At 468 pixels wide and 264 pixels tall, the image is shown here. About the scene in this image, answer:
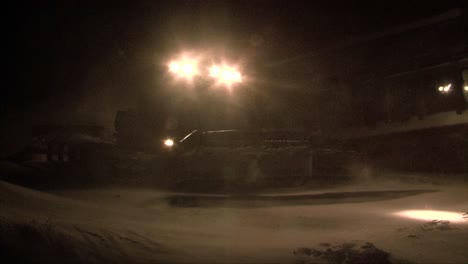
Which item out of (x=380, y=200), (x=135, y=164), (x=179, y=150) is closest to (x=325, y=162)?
(x=380, y=200)

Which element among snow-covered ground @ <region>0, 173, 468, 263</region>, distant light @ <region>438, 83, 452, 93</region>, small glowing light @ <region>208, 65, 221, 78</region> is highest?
small glowing light @ <region>208, 65, 221, 78</region>

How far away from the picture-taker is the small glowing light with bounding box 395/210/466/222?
758cm

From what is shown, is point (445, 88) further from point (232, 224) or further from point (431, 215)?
point (232, 224)

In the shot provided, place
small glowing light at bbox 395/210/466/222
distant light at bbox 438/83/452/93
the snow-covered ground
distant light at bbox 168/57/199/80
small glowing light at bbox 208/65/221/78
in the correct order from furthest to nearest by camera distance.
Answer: distant light at bbox 438/83/452/93 → small glowing light at bbox 208/65/221/78 → distant light at bbox 168/57/199/80 → small glowing light at bbox 395/210/466/222 → the snow-covered ground

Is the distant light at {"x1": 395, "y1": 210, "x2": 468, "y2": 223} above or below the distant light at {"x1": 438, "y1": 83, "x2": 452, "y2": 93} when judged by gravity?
below

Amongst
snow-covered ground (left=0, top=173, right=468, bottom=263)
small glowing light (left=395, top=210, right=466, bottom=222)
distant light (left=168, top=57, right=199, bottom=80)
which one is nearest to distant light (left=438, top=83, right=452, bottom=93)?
snow-covered ground (left=0, top=173, right=468, bottom=263)

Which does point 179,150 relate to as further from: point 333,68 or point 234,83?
point 333,68

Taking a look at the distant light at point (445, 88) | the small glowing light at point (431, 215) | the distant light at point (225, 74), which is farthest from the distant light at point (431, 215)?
the distant light at point (445, 88)

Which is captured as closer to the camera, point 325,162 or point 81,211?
Answer: point 81,211

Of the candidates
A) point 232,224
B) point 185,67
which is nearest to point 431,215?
point 232,224

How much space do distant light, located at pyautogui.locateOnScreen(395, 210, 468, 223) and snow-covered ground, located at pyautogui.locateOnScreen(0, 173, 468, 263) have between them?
0.02 metres

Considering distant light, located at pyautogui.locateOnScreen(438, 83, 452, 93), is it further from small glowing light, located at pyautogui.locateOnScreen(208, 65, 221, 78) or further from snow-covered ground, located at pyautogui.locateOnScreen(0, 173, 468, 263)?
small glowing light, located at pyautogui.locateOnScreen(208, 65, 221, 78)

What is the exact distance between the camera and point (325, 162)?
40.9ft

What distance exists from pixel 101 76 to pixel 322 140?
13930mm
